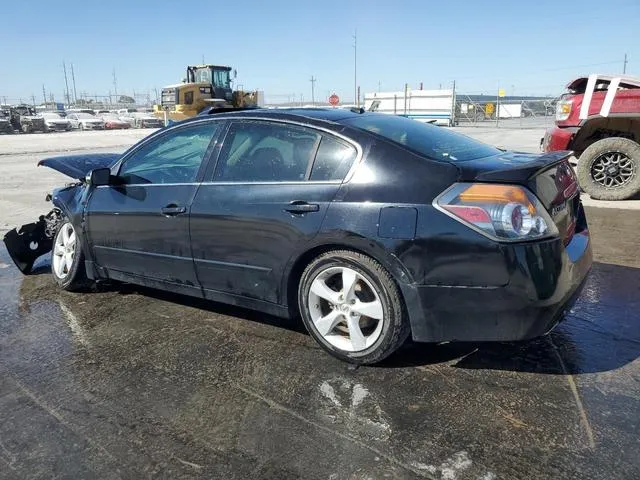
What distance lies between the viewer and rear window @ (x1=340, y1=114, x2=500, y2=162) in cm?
317

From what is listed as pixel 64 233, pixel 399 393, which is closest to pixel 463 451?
pixel 399 393

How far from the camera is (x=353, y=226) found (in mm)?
2973

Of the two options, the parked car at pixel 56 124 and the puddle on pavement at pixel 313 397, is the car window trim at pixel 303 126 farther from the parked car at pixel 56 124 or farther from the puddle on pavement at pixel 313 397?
the parked car at pixel 56 124

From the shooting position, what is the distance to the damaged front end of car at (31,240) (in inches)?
202

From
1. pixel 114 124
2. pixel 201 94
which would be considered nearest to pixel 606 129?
pixel 201 94

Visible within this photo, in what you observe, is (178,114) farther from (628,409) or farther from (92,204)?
(628,409)

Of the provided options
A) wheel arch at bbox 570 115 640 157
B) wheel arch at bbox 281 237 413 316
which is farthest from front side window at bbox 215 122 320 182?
wheel arch at bbox 570 115 640 157

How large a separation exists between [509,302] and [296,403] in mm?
1207

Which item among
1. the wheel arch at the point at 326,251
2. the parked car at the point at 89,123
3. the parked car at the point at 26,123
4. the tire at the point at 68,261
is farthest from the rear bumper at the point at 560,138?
the parked car at the point at 89,123

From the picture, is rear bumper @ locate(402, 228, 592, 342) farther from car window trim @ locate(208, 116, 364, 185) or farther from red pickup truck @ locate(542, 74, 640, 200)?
Result: red pickup truck @ locate(542, 74, 640, 200)

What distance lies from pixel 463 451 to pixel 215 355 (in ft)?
5.46

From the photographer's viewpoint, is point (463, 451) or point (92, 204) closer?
point (463, 451)

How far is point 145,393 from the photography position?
9.78ft

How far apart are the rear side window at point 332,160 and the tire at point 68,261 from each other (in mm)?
2416
